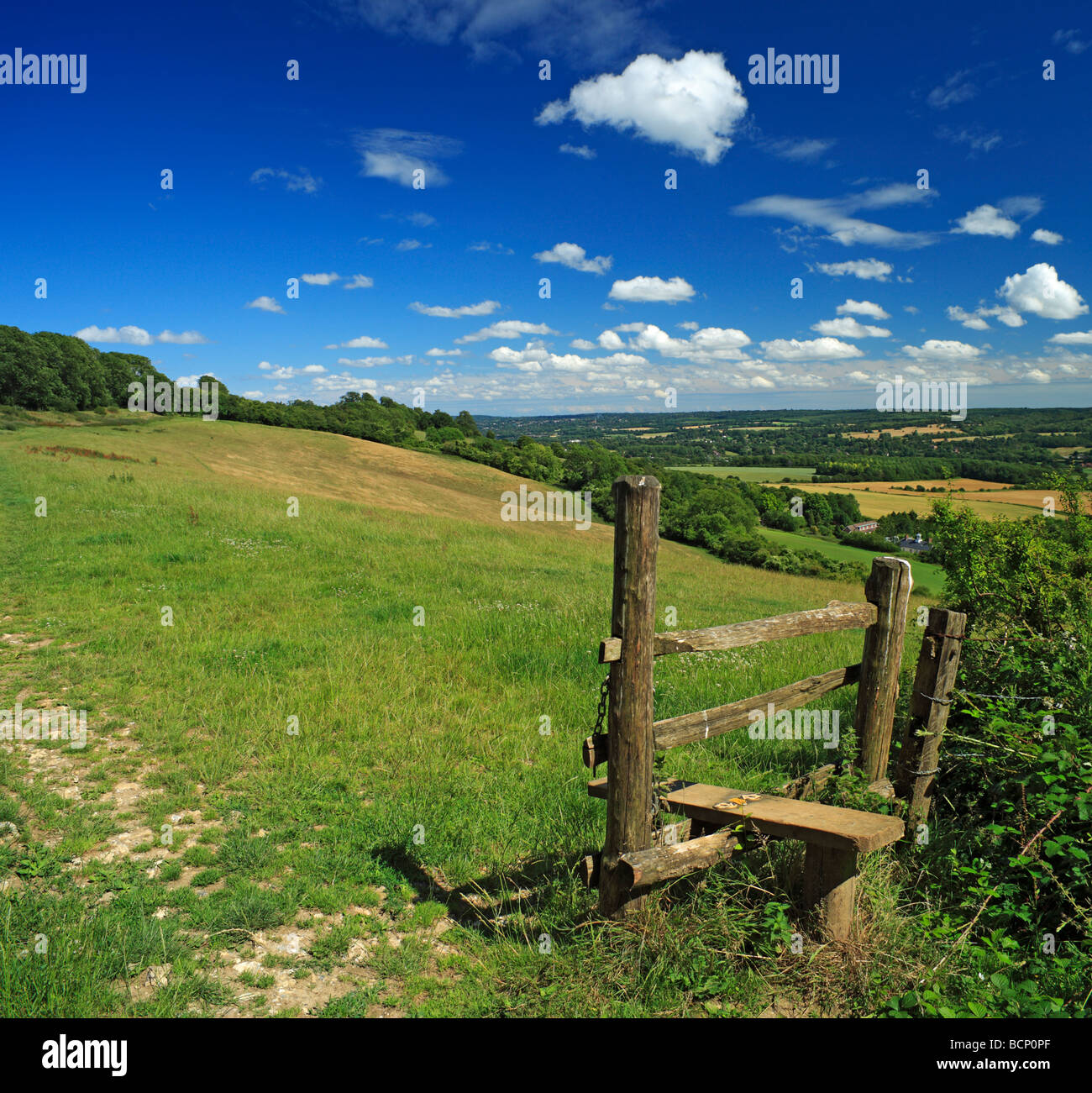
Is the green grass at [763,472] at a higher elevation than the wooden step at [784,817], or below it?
higher

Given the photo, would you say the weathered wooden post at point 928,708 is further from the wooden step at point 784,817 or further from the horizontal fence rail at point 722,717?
the wooden step at point 784,817

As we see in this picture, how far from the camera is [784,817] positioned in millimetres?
3820

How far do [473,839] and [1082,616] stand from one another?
5.49m

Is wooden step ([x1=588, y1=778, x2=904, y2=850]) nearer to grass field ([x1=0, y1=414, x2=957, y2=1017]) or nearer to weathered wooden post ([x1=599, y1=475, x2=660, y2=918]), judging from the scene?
weathered wooden post ([x1=599, y1=475, x2=660, y2=918])

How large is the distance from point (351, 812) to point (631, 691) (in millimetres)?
3101

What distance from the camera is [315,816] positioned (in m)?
5.31

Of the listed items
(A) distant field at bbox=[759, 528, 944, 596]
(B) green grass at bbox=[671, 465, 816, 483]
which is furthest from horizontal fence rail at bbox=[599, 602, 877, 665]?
(B) green grass at bbox=[671, 465, 816, 483]

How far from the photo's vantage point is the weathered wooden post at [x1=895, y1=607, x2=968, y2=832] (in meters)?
4.71

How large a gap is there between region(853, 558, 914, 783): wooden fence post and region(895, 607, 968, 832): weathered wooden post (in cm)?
20

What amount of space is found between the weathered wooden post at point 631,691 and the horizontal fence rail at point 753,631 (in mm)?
89

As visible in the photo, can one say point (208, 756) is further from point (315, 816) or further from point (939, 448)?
point (939, 448)

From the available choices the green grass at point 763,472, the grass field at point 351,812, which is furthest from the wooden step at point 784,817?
the green grass at point 763,472

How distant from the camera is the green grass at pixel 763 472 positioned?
94.7m

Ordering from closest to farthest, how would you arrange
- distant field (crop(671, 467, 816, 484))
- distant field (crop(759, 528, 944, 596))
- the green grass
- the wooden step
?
1. the wooden step
2. distant field (crop(759, 528, 944, 596))
3. the green grass
4. distant field (crop(671, 467, 816, 484))
